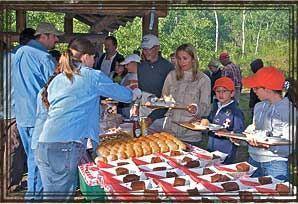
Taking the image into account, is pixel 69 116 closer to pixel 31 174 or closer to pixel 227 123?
pixel 31 174

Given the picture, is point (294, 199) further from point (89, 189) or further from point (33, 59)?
point (33, 59)

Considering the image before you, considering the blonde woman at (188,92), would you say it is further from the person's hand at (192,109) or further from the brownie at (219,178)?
the brownie at (219,178)

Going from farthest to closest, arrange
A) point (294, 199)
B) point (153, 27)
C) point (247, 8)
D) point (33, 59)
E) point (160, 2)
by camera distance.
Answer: point (153, 27) → point (33, 59) → point (160, 2) → point (247, 8) → point (294, 199)

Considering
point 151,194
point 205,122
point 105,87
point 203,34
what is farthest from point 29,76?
point 203,34

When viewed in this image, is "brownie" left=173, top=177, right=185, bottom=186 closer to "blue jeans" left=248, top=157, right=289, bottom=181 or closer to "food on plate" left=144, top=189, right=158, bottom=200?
"food on plate" left=144, top=189, right=158, bottom=200

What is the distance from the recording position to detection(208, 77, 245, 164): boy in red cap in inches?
158

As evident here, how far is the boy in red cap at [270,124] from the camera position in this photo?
3469 mm

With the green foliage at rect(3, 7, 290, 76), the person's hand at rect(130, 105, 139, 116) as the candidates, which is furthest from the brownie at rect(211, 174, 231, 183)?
the green foliage at rect(3, 7, 290, 76)

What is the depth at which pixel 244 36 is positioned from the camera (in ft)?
37.9

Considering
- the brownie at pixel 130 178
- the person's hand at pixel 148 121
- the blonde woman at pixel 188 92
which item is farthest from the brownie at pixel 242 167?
the person's hand at pixel 148 121

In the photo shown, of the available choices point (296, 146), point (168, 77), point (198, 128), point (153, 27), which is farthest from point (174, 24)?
point (296, 146)

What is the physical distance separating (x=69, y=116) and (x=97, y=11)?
6.09 ft

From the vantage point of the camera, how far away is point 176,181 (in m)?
3.23

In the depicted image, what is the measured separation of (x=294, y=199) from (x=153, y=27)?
323 centimetres
